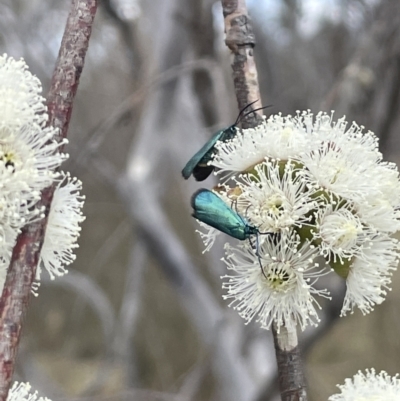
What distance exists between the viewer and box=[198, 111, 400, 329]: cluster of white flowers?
2.28 feet

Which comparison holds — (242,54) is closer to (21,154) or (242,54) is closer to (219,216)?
(219,216)

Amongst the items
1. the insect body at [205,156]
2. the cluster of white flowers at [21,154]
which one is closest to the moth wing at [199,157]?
the insect body at [205,156]

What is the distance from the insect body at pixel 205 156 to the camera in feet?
2.65

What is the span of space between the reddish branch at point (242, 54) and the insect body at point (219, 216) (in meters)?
0.15

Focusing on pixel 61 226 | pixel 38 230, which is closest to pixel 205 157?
pixel 61 226

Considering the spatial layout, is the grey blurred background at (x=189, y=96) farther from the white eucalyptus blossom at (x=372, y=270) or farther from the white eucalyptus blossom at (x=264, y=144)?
the white eucalyptus blossom at (x=264, y=144)

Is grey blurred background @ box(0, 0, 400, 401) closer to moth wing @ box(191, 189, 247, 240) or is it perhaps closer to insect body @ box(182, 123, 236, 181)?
insect body @ box(182, 123, 236, 181)

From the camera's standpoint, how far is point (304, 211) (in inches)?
27.0

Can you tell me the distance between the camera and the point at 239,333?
2.51m

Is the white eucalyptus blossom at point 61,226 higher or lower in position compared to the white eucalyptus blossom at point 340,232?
higher

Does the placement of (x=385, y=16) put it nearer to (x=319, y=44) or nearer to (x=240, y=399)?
(x=319, y=44)

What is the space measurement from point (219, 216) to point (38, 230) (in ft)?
0.76

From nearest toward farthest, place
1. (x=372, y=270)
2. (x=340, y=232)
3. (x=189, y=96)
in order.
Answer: (x=340, y=232) → (x=372, y=270) → (x=189, y=96)

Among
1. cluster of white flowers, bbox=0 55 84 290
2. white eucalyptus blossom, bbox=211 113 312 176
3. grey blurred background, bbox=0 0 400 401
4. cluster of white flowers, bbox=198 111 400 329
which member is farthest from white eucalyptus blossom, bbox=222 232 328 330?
grey blurred background, bbox=0 0 400 401
